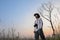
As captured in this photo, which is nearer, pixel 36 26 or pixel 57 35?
pixel 36 26

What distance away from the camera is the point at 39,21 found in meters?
13.1

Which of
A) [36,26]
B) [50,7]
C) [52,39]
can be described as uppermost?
[50,7]

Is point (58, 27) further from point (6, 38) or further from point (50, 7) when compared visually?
point (50, 7)

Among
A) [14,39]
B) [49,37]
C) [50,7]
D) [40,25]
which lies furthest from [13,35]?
[50,7]

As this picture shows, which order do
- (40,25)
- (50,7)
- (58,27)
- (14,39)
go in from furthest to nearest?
(50,7)
(14,39)
(58,27)
(40,25)

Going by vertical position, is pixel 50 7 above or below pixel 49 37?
above

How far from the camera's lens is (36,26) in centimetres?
1330

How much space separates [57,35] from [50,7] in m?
25.1

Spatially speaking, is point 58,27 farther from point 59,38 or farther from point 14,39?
point 14,39

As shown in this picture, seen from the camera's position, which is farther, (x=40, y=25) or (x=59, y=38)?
(x=59, y=38)

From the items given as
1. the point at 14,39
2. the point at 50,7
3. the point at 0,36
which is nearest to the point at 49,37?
the point at 14,39

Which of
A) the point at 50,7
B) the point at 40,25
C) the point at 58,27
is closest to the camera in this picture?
the point at 40,25

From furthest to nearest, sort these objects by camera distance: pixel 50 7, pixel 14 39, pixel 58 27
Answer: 1. pixel 50 7
2. pixel 14 39
3. pixel 58 27

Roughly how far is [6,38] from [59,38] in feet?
14.1
